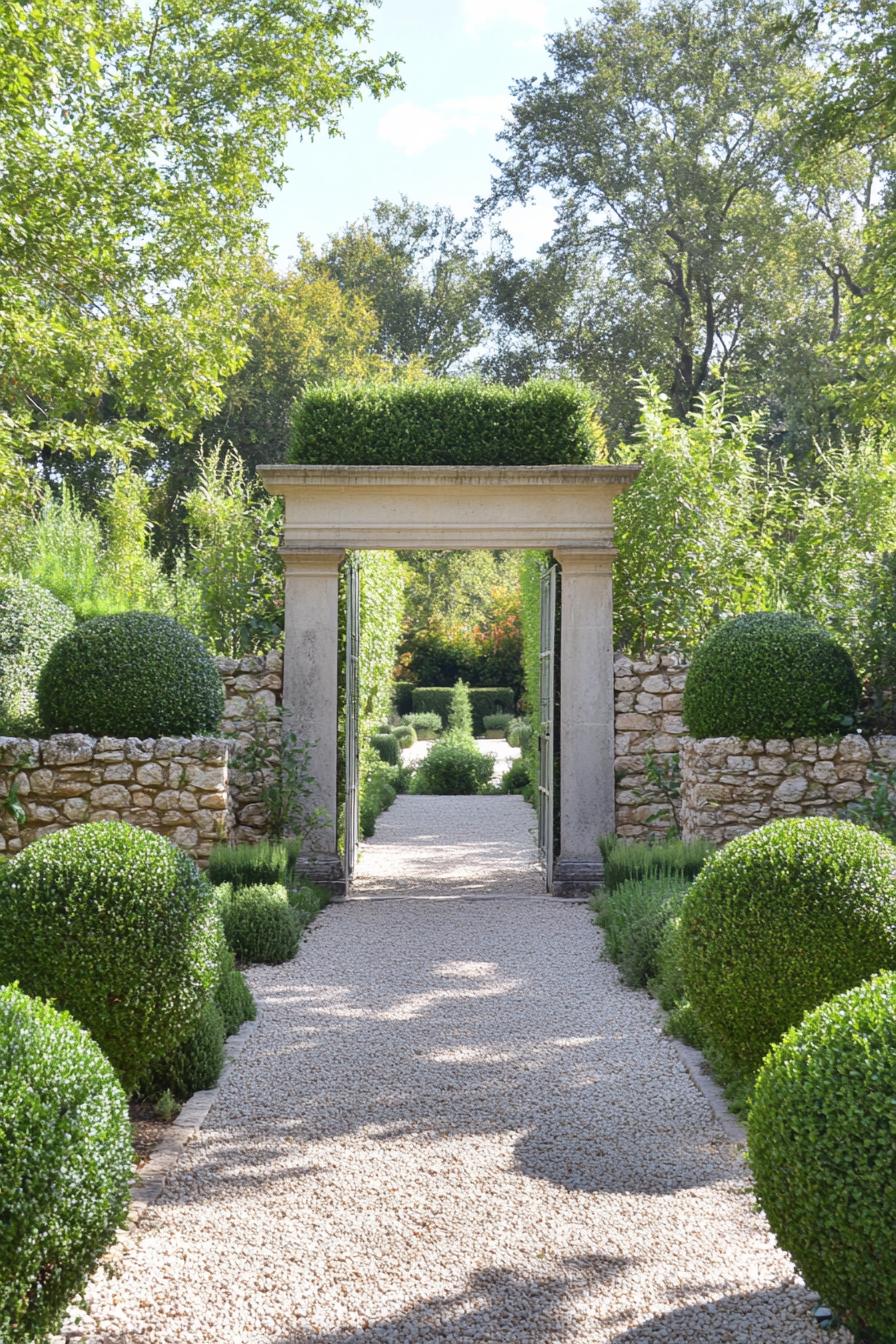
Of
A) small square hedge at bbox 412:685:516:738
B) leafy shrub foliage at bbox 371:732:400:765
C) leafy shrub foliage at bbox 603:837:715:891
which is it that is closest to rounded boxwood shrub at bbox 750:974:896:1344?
leafy shrub foliage at bbox 603:837:715:891

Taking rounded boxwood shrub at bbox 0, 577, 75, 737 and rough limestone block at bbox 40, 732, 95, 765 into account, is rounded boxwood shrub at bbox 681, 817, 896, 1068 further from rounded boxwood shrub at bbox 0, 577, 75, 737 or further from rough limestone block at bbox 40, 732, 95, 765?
rounded boxwood shrub at bbox 0, 577, 75, 737

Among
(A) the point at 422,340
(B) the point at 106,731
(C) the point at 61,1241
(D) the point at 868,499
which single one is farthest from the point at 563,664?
(A) the point at 422,340

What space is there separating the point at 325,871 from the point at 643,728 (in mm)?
2854

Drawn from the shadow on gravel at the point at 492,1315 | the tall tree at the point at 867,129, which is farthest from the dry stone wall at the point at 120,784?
the tall tree at the point at 867,129

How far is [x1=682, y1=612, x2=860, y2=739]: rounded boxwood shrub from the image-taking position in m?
8.26

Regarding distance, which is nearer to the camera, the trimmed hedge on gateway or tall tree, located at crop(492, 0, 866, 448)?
the trimmed hedge on gateway

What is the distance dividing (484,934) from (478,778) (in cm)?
1029

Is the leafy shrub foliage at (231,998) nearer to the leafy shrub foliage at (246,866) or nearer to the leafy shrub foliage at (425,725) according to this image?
the leafy shrub foliage at (246,866)

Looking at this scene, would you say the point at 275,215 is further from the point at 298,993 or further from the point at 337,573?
the point at 298,993

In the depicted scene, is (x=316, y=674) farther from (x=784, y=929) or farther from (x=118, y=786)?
(x=784, y=929)

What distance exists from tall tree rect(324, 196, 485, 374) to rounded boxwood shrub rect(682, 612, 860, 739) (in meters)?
22.7

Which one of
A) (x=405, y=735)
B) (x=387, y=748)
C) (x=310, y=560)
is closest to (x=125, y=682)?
(x=310, y=560)

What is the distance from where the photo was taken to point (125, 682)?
8062 millimetres

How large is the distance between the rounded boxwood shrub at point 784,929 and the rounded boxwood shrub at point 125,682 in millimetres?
4680
